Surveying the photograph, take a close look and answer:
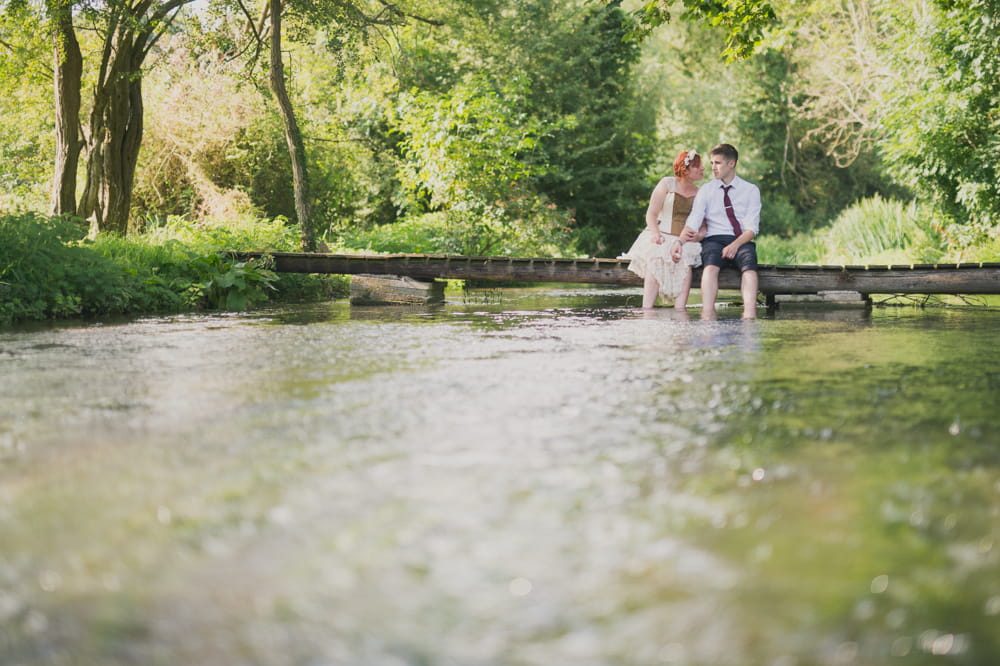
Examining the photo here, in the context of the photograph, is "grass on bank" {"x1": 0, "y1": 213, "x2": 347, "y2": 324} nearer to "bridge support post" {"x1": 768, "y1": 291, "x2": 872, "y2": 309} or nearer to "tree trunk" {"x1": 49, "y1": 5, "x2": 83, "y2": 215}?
"tree trunk" {"x1": 49, "y1": 5, "x2": 83, "y2": 215}

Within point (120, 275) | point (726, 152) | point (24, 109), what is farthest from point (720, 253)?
point (24, 109)

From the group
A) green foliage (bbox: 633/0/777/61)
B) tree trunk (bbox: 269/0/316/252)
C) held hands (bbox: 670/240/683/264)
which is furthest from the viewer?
tree trunk (bbox: 269/0/316/252)

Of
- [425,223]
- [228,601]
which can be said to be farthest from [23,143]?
[228,601]

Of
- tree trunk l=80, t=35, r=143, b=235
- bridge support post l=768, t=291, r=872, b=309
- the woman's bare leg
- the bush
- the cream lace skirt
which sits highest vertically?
tree trunk l=80, t=35, r=143, b=235

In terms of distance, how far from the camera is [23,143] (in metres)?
28.5

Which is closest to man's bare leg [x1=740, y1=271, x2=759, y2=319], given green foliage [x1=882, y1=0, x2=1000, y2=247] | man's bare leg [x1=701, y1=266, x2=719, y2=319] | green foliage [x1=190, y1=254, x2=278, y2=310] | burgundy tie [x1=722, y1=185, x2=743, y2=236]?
man's bare leg [x1=701, y1=266, x2=719, y2=319]

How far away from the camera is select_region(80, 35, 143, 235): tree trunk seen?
17.3m

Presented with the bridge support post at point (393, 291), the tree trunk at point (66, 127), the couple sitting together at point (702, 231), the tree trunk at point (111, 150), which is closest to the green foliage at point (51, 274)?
the bridge support post at point (393, 291)

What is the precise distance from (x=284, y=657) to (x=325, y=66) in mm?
25062

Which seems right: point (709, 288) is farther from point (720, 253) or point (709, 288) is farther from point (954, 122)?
point (954, 122)

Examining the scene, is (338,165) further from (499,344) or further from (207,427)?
(207,427)

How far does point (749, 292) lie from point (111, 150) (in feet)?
41.1

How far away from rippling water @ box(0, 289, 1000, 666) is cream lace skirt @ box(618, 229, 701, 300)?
5327mm

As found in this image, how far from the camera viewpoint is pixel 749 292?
32.1 ft
